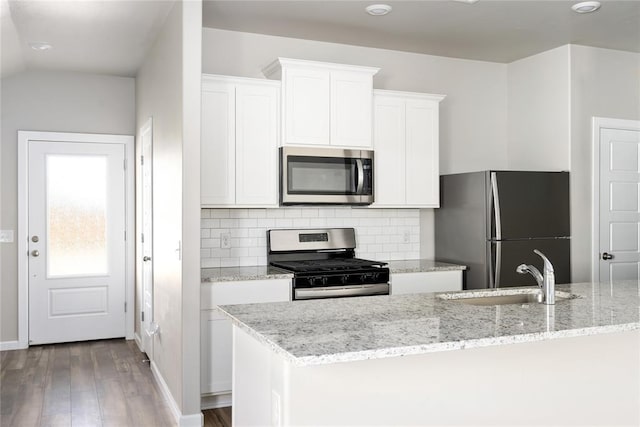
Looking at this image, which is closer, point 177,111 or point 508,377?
point 508,377

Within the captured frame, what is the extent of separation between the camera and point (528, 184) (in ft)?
14.4

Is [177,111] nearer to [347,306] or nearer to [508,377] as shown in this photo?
[347,306]

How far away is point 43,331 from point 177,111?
10.3 feet

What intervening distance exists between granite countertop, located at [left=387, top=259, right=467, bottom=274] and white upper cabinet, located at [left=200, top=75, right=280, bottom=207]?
1015 mm

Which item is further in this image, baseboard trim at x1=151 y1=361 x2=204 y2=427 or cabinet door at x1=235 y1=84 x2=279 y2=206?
cabinet door at x1=235 y1=84 x2=279 y2=206

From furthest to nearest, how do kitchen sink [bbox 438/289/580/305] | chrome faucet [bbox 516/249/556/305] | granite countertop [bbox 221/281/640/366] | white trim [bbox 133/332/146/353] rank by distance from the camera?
white trim [bbox 133/332/146/353]
kitchen sink [bbox 438/289/580/305]
chrome faucet [bbox 516/249/556/305]
granite countertop [bbox 221/281/640/366]

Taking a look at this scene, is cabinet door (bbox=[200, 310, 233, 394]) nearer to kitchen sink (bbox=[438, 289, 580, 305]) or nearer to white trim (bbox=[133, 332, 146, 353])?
kitchen sink (bbox=[438, 289, 580, 305])

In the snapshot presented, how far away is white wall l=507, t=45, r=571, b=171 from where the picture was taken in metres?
4.73

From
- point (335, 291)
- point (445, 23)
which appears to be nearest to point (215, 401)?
point (335, 291)

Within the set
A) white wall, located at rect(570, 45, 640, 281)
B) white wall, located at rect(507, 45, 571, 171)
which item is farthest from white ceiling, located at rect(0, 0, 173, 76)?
white wall, located at rect(570, 45, 640, 281)

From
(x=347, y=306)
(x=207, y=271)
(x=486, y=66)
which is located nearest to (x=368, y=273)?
(x=207, y=271)

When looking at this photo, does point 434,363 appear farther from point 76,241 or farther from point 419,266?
point 76,241

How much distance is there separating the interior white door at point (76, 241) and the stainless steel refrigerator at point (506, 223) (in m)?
3.26

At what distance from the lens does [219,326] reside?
3.65 meters
